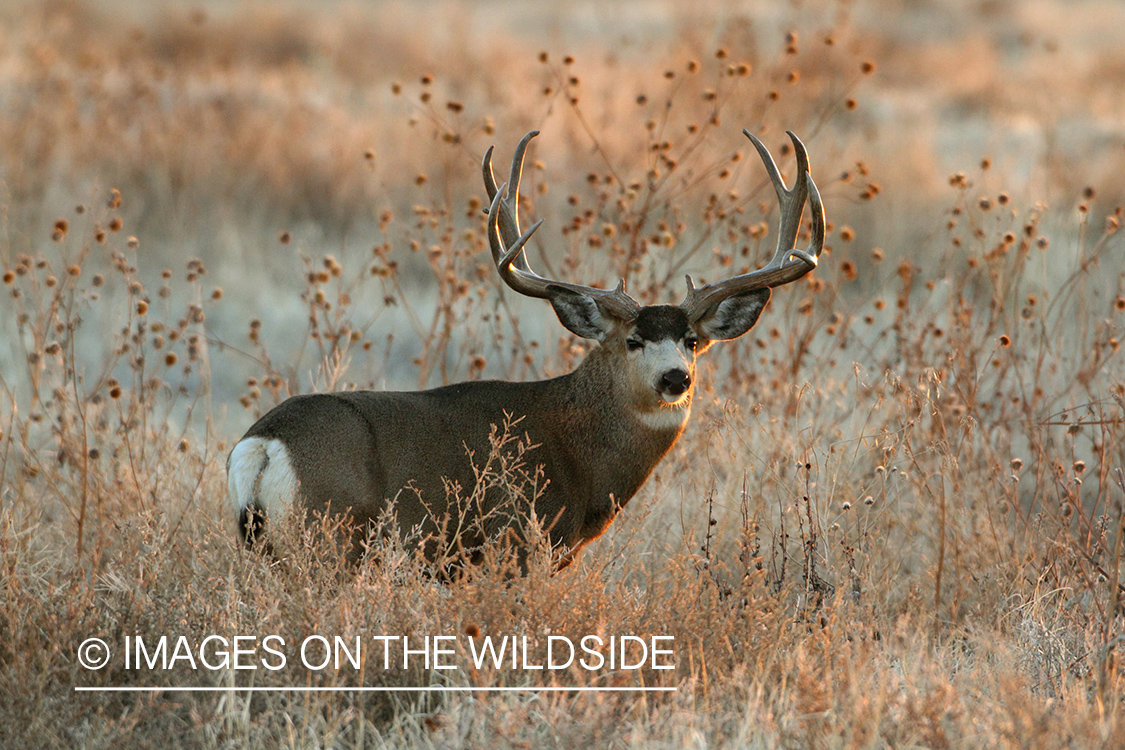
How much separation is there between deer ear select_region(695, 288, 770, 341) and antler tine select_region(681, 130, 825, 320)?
5 cm

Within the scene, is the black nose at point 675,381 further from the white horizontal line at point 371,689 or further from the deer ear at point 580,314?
the white horizontal line at point 371,689

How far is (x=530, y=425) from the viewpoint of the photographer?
5.52 meters

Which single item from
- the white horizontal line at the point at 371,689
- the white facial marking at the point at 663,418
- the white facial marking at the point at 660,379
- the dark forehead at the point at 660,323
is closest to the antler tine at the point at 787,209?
the dark forehead at the point at 660,323

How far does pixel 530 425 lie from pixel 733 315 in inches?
39.1

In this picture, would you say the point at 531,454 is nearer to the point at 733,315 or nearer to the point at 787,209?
the point at 733,315

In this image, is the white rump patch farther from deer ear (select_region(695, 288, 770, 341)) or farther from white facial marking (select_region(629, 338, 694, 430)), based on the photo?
deer ear (select_region(695, 288, 770, 341))

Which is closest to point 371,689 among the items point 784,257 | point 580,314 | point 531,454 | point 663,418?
point 531,454

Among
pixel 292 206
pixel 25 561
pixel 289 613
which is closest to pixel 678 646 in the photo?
pixel 289 613

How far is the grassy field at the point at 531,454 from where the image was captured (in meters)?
4.11

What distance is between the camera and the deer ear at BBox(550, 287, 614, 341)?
18.2ft

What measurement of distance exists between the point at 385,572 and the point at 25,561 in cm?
172

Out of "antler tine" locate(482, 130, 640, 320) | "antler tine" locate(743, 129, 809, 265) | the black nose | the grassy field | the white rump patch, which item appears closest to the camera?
the grassy field

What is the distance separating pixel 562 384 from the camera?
568 centimetres

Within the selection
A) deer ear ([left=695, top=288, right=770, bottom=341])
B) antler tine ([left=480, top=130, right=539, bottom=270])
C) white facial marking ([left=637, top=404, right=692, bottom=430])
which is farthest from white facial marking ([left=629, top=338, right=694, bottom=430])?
antler tine ([left=480, top=130, right=539, bottom=270])
